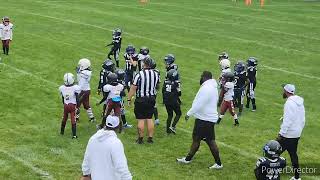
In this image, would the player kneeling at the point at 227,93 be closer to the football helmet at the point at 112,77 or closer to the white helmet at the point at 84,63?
the football helmet at the point at 112,77

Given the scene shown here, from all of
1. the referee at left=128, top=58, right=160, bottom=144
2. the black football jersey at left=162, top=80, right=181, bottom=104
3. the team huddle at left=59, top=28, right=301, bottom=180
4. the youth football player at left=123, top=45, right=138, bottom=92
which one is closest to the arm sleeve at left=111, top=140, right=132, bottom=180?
the team huddle at left=59, top=28, right=301, bottom=180

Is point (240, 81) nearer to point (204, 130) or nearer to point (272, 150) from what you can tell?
point (204, 130)

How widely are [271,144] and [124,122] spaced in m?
5.80

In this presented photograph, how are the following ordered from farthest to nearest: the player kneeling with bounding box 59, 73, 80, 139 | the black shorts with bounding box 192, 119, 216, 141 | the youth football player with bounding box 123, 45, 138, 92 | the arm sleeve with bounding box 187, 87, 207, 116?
the youth football player with bounding box 123, 45, 138, 92, the player kneeling with bounding box 59, 73, 80, 139, the black shorts with bounding box 192, 119, 216, 141, the arm sleeve with bounding box 187, 87, 207, 116

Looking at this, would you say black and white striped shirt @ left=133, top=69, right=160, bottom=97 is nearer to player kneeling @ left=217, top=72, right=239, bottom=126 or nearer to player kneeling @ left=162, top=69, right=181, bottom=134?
player kneeling @ left=162, top=69, right=181, bottom=134

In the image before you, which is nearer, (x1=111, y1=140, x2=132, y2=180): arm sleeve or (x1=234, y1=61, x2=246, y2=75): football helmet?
(x1=111, y1=140, x2=132, y2=180): arm sleeve

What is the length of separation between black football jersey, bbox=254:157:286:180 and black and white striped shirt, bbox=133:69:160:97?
417 cm

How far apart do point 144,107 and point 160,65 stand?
8.99 metres

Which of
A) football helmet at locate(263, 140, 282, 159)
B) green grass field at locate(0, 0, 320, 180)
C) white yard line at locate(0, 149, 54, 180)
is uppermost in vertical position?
football helmet at locate(263, 140, 282, 159)

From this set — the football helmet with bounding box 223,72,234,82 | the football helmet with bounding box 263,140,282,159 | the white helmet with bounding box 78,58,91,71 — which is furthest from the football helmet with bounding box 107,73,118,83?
the football helmet with bounding box 263,140,282,159

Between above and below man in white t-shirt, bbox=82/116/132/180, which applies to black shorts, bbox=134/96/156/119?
below

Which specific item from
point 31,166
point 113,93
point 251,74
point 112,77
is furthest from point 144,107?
point 251,74

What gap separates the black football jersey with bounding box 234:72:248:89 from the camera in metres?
14.0

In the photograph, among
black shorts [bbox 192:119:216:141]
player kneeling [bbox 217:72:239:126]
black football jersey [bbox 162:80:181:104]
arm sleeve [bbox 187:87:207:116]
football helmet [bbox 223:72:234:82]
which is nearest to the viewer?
arm sleeve [bbox 187:87:207:116]
